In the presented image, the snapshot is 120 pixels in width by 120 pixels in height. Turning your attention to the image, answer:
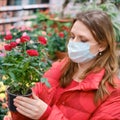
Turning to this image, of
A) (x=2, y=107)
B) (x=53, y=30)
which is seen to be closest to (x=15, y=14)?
(x=53, y=30)

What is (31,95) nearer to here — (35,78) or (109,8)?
(35,78)

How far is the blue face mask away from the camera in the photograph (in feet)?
5.10

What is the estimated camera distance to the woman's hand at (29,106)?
1383 millimetres

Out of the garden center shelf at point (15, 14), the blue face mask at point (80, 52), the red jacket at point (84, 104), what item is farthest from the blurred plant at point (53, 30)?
the red jacket at point (84, 104)

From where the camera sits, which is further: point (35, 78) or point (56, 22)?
point (56, 22)

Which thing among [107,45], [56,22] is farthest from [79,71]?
[56,22]

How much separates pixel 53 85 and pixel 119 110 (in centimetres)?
36

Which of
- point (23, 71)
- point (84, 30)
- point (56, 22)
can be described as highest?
point (84, 30)

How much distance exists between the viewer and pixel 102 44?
1.54 meters

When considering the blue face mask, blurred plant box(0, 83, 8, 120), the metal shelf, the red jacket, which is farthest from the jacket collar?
the metal shelf

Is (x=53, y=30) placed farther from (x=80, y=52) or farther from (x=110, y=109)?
(x=110, y=109)

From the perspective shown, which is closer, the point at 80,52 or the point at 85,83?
the point at 85,83

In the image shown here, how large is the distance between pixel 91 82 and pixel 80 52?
Answer: 20cm

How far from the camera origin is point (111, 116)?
143 centimetres
